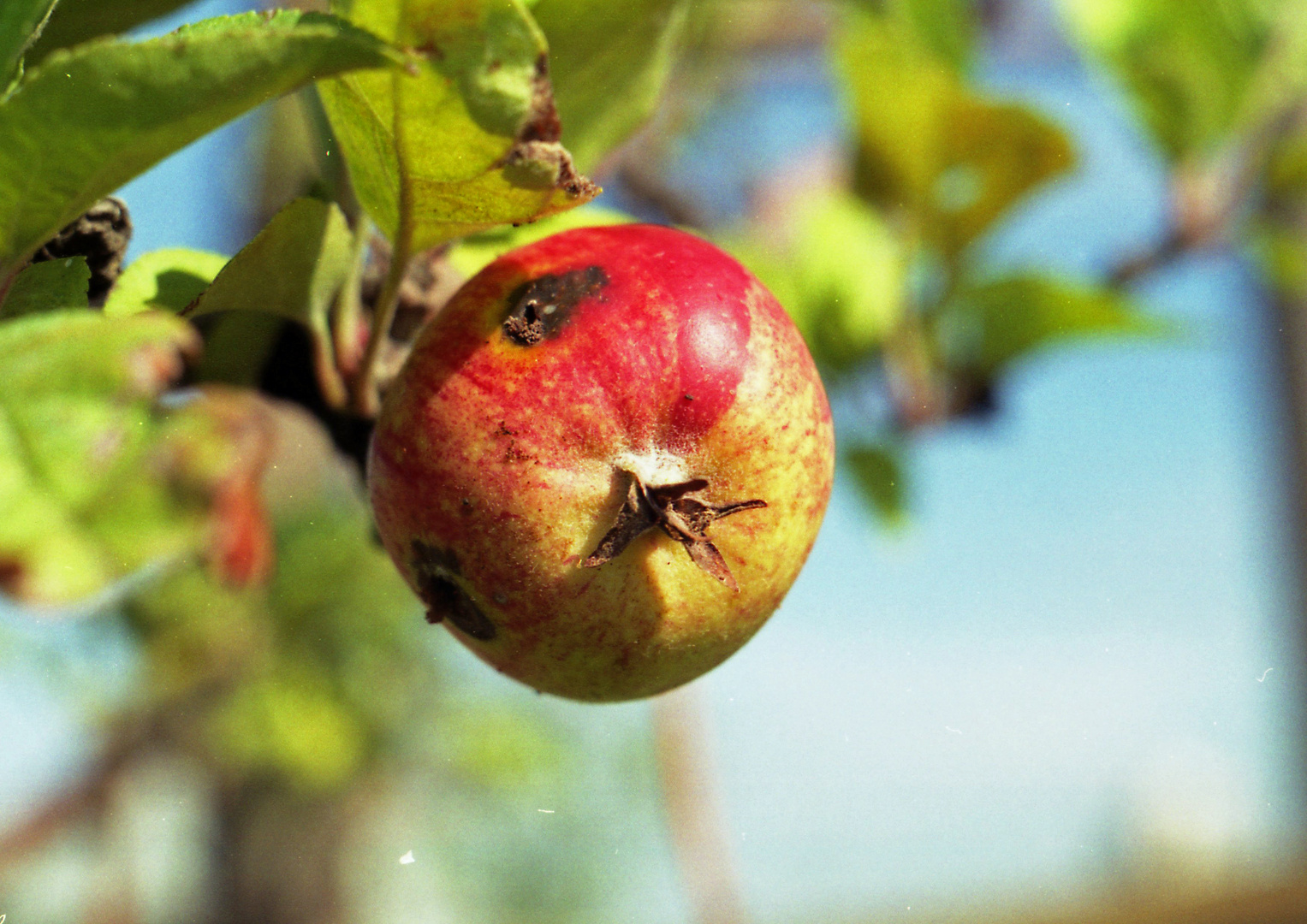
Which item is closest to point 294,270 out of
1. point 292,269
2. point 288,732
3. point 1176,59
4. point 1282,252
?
point 292,269

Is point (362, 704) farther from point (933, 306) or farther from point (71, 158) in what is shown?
point (71, 158)

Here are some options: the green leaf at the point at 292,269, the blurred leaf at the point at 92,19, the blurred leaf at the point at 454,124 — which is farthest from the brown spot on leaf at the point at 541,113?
the blurred leaf at the point at 92,19

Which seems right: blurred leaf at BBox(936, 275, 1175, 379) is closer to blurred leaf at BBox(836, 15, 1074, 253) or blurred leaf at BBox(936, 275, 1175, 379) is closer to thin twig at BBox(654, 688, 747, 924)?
blurred leaf at BBox(836, 15, 1074, 253)

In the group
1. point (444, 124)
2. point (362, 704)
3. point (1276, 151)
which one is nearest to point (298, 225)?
point (444, 124)

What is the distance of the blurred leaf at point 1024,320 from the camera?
916 mm

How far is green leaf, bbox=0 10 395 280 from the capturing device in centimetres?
25

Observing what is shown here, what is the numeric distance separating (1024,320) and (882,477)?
213 millimetres

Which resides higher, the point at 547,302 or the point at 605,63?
the point at 605,63

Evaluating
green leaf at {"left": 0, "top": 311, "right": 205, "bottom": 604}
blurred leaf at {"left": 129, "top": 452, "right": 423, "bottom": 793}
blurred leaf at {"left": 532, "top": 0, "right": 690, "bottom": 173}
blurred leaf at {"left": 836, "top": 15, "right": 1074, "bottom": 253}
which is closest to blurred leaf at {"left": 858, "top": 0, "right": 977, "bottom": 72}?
Answer: blurred leaf at {"left": 836, "top": 15, "right": 1074, "bottom": 253}

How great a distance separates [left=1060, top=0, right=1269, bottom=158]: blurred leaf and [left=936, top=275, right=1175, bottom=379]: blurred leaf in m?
0.21

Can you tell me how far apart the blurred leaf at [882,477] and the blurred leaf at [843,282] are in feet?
0.29

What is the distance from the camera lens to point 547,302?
37 centimetres

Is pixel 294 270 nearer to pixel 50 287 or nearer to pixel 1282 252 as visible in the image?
pixel 50 287

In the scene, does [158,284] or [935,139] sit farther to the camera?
[935,139]
